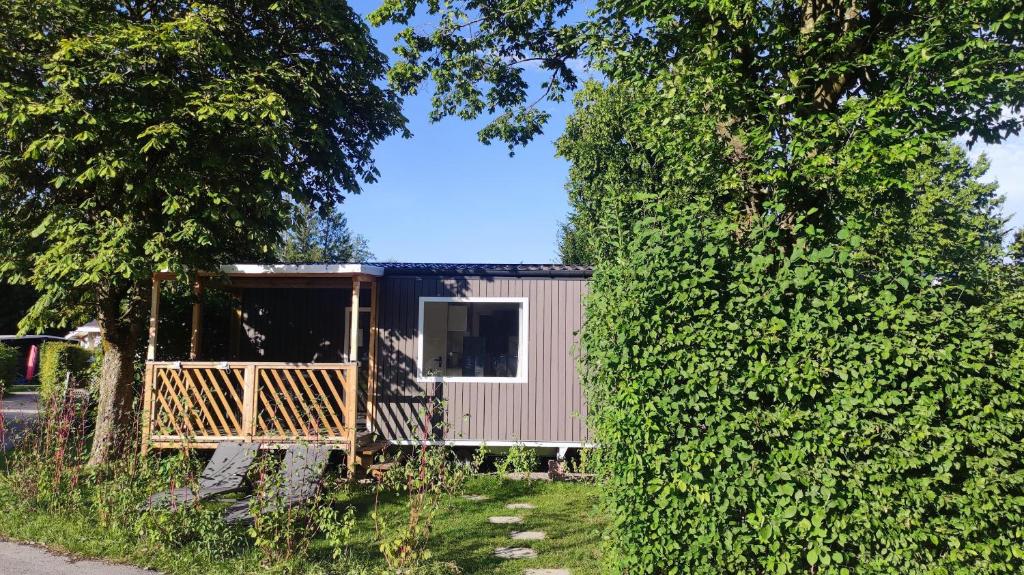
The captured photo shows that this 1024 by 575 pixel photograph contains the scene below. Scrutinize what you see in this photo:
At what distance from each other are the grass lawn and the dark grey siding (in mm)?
1771

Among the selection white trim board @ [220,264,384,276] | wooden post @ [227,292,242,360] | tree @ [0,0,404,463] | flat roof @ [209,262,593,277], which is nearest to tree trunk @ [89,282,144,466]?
tree @ [0,0,404,463]

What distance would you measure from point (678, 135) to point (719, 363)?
3.39 m

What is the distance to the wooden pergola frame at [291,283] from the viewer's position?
27.9ft

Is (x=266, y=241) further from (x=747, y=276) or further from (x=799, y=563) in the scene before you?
(x=799, y=563)

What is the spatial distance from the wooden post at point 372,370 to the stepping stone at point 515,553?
3.90m

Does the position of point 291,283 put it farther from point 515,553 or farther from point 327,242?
point 327,242

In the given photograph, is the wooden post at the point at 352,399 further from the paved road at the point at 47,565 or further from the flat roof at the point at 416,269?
the paved road at the point at 47,565

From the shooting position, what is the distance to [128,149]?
754 centimetres

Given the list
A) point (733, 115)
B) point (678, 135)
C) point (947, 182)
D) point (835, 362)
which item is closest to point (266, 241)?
point (678, 135)

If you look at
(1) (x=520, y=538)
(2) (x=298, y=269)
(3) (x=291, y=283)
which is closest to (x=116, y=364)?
(3) (x=291, y=283)

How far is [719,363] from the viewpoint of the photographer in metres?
3.71

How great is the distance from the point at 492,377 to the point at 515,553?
384 centimetres

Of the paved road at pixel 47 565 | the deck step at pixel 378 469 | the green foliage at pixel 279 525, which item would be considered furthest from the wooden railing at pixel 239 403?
the green foliage at pixel 279 525

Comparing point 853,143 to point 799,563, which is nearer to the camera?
point 799,563
